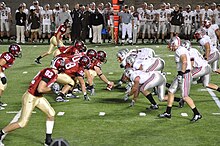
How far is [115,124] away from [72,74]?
8.82ft

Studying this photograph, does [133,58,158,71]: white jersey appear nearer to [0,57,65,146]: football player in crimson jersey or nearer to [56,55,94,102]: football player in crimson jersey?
[56,55,94,102]: football player in crimson jersey

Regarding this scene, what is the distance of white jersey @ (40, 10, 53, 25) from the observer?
2562 cm

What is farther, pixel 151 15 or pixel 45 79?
pixel 151 15

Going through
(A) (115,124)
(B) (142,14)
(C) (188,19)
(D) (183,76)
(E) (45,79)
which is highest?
(B) (142,14)

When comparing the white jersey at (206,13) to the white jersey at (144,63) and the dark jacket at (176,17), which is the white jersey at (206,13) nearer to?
the dark jacket at (176,17)

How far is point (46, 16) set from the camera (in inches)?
1013

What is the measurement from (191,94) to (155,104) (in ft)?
7.01

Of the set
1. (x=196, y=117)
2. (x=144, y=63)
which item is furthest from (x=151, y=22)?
(x=196, y=117)

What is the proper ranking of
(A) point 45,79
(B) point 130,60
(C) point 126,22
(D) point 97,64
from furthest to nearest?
(C) point 126,22, (D) point 97,64, (B) point 130,60, (A) point 45,79

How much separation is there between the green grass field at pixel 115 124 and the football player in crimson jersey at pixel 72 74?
290 mm

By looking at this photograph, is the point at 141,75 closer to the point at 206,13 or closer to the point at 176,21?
the point at 176,21

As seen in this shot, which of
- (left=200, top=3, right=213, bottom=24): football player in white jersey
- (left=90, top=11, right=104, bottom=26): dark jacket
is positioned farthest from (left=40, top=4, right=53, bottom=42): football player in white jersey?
(left=200, top=3, right=213, bottom=24): football player in white jersey

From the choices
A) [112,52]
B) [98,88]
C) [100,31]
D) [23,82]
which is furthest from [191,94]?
[100,31]

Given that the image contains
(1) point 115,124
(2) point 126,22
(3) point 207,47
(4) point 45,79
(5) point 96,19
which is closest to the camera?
(4) point 45,79
